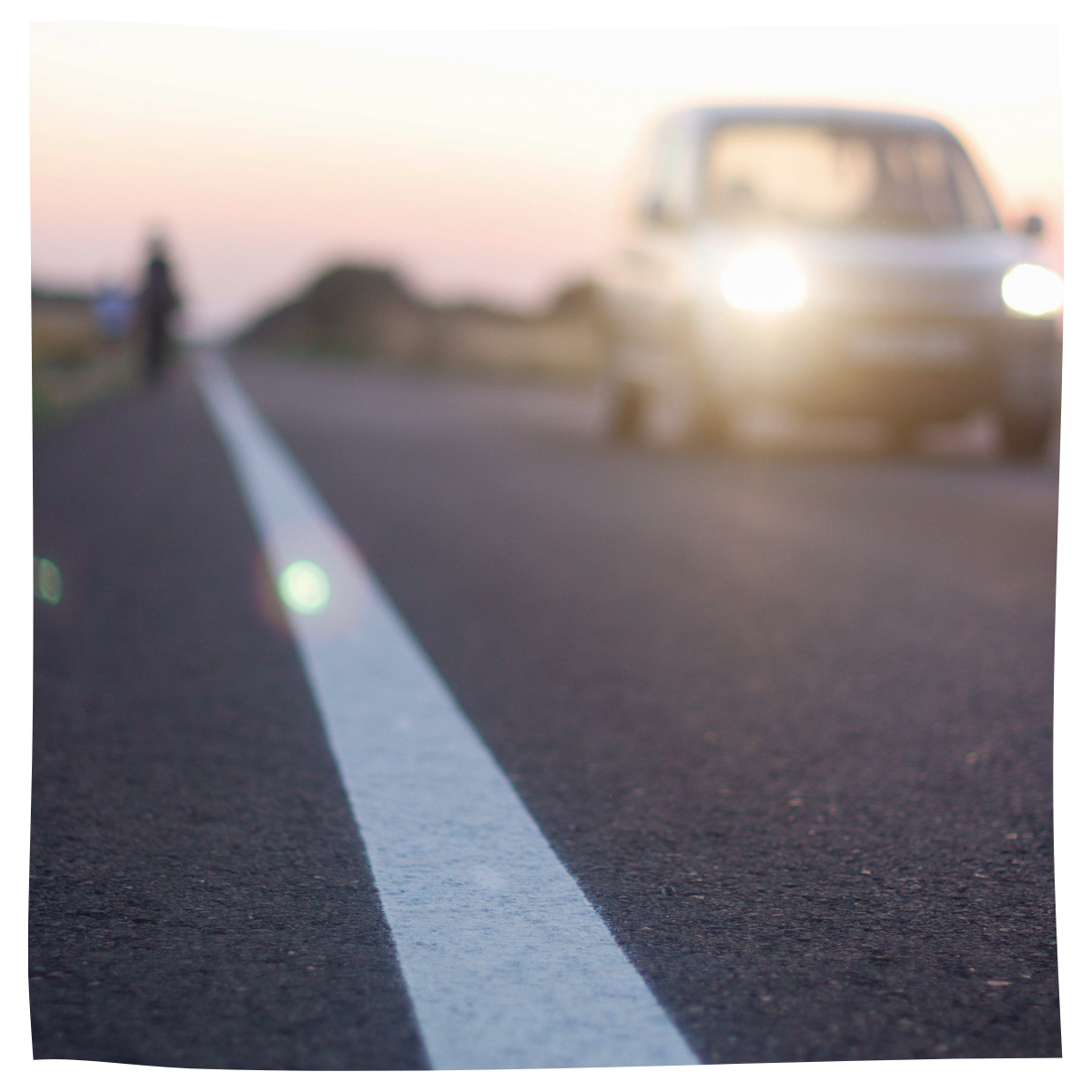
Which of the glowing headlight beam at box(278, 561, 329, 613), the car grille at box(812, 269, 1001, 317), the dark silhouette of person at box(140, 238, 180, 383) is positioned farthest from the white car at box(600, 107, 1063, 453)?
the dark silhouette of person at box(140, 238, 180, 383)

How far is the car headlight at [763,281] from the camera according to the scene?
884 cm

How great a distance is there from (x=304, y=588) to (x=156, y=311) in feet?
49.3

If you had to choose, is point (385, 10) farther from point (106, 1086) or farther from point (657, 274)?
point (657, 274)

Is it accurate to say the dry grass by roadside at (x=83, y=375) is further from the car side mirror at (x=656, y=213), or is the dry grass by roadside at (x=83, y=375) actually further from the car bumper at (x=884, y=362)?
the car bumper at (x=884, y=362)

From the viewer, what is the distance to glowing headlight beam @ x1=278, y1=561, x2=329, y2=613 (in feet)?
13.6

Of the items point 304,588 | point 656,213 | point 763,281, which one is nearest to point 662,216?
point 656,213

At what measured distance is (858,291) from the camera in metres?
8.77

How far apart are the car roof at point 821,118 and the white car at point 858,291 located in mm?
14

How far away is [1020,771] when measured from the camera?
Answer: 2701 mm

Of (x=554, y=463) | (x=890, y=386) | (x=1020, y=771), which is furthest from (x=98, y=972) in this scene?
(x=890, y=386)

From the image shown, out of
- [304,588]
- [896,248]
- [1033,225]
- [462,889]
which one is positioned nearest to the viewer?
[462,889]

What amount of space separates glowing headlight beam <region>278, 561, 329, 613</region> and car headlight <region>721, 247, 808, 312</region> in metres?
4.63

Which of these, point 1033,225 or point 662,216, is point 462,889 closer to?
point 1033,225

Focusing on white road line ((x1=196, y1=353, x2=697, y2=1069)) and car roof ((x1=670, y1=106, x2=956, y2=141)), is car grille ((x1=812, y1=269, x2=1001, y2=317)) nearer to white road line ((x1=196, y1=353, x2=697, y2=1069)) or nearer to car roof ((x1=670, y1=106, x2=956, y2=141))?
car roof ((x1=670, y1=106, x2=956, y2=141))
